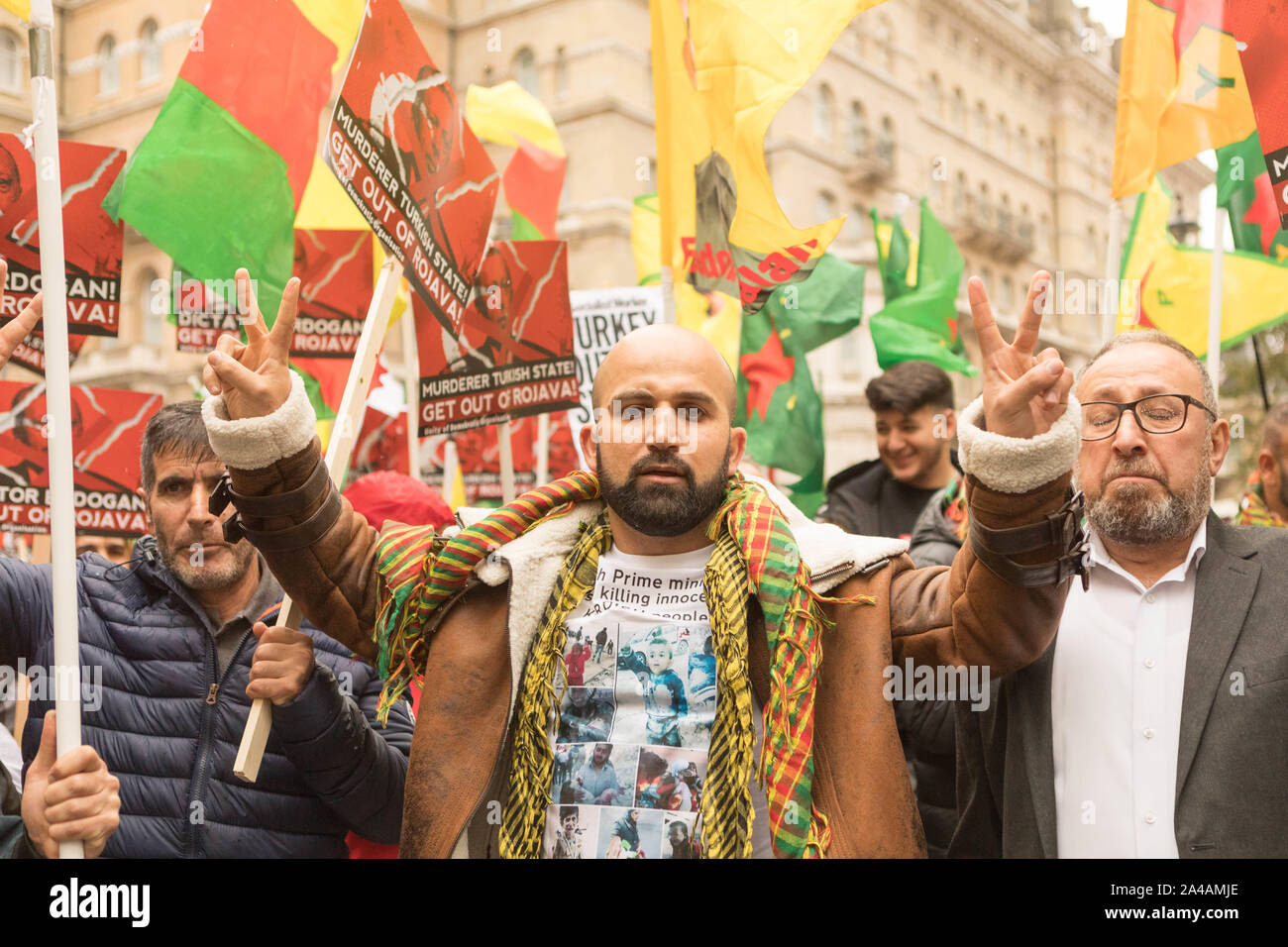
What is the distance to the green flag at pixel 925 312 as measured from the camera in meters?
7.31

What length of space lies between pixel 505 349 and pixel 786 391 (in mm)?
2279

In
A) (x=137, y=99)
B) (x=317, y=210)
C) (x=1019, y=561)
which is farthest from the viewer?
(x=137, y=99)

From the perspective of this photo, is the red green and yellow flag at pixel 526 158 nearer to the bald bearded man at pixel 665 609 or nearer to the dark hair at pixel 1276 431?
the dark hair at pixel 1276 431

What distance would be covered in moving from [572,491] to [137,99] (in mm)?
15830

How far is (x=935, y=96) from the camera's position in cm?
3716

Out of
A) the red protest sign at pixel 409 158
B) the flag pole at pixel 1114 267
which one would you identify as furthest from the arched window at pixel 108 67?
the flag pole at pixel 1114 267

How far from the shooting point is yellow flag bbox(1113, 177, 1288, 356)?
224 inches

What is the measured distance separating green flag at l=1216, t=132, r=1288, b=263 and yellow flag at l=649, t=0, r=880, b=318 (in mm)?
1594

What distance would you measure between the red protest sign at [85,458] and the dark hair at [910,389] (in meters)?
2.79

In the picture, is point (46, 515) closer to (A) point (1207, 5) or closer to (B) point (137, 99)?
(A) point (1207, 5)

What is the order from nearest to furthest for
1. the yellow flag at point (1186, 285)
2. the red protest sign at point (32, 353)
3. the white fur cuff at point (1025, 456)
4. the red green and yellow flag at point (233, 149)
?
the white fur cuff at point (1025, 456) → the red green and yellow flag at point (233, 149) → the red protest sign at point (32, 353) → the yellow flag at point (1186, 285)

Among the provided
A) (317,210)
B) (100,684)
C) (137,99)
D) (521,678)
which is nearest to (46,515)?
(100,684)

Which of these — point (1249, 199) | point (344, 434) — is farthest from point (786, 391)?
point (344, 434)

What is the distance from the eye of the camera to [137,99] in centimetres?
1673
